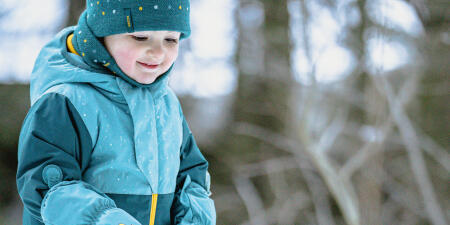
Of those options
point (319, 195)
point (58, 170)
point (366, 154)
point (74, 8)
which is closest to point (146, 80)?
point (58, 170)

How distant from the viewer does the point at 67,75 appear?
1006 millimetres

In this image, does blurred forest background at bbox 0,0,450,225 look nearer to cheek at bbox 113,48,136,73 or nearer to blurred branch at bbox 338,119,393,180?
blurred branch at bbox 338,119,393,180

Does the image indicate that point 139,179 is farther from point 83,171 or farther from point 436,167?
point 436,167

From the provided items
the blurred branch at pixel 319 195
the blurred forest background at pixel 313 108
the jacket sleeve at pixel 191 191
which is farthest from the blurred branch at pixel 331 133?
the jacket sleeve at pixel 191 191

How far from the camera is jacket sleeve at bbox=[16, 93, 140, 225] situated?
2.89 ft

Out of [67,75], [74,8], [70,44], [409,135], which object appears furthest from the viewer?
[74,8]

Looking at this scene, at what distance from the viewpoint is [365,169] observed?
3.27 metres

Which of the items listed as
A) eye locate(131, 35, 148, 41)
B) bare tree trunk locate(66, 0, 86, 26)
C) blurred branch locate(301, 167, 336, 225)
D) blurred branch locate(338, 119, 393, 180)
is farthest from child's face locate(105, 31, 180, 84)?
blurred branch locate(301, 167, 336, 225)

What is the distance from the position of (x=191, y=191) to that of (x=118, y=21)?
45cm

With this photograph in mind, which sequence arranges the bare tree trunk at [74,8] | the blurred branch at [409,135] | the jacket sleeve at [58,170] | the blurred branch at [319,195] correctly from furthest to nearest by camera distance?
the blurred branch at [319,195], the bare tree trunk at [74,8], the blurred branch at [409,135], the jacket sleeve at [58,170]

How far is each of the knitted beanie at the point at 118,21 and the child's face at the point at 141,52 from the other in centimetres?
2

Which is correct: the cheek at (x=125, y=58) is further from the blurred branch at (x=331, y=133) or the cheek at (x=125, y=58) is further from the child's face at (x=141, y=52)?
the blurred branch at (x=331, y=133)

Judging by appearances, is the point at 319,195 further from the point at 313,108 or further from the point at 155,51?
the point at 155,51

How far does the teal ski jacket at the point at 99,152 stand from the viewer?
0.90m
